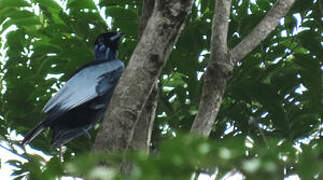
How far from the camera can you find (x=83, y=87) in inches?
154

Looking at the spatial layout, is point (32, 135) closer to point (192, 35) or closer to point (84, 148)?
point (84, 148)

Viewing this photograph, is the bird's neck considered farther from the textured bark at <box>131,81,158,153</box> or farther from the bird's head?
the textured bark at <box>131,81,158,153</box>

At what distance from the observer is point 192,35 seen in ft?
10.6

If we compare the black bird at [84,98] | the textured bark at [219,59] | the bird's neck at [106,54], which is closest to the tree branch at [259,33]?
the textured bark at [219,59]

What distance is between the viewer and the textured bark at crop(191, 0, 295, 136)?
2471 millimetres

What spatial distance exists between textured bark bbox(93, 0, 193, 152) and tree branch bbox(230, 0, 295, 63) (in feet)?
1.97

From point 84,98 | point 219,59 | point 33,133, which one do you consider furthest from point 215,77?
point 84,98

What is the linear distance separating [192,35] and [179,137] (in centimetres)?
259

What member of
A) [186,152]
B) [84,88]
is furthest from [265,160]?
A: [84,88]

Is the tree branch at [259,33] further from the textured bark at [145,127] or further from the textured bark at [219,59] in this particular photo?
the textured bark at [145,127]

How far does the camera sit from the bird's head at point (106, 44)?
379 cm

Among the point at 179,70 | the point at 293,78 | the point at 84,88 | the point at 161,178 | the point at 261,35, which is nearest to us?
the point at 161,178

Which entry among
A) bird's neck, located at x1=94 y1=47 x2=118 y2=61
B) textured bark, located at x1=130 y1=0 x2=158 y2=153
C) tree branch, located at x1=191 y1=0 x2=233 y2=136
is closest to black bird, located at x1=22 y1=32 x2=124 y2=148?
bird's neck, located at x1=94 y1=47 x2=118 y2=61

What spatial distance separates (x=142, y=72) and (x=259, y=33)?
0.86 meters
